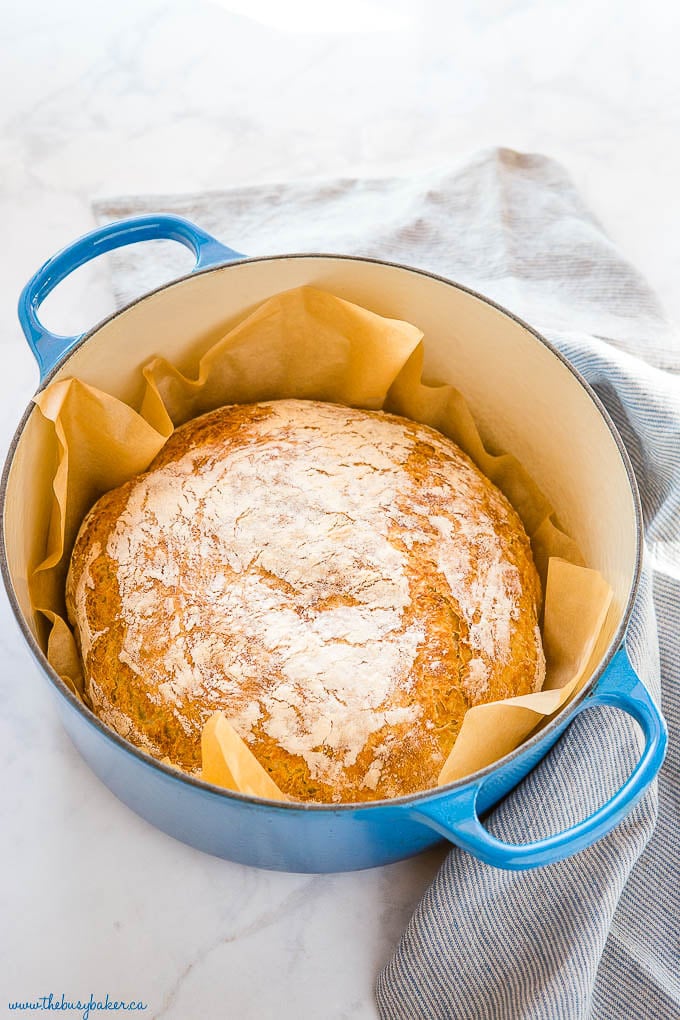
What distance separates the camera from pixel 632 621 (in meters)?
1.02

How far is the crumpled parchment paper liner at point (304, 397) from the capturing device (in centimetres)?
93

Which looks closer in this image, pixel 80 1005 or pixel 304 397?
pixel 80 1005

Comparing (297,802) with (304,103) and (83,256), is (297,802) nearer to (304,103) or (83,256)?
(83,256)

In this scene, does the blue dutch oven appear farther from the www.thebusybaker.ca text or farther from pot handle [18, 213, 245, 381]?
the www.thebusybaker.ca text

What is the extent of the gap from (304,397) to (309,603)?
344mm

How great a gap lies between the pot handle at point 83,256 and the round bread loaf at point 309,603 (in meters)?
0.17

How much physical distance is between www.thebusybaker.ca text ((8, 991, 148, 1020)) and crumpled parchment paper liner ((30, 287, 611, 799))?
27cm

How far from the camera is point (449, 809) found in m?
0.77

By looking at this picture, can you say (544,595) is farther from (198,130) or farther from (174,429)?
(198,130)

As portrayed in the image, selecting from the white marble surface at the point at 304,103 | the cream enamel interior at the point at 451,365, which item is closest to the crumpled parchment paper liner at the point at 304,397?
the cream enamel interior at the point at 451,365

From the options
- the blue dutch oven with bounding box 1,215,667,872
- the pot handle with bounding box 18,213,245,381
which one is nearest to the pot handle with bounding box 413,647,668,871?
the blue dutch oven with bounding box 1,215,667,872

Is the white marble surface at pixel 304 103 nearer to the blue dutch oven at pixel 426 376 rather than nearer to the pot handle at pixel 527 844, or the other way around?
the blue dutch oven at pixel 426 376

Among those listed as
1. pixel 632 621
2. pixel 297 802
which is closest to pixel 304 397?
pixel 632 621

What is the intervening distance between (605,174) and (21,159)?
0.82 m
